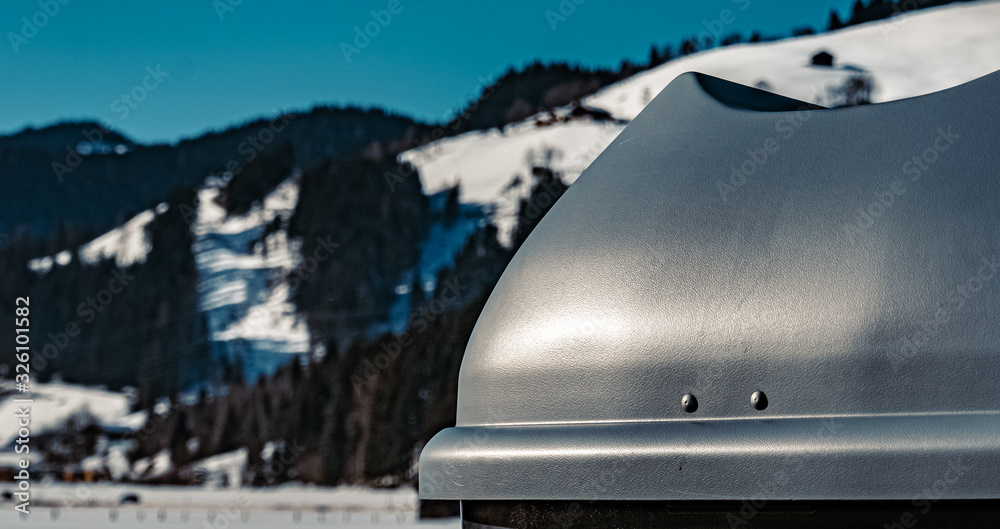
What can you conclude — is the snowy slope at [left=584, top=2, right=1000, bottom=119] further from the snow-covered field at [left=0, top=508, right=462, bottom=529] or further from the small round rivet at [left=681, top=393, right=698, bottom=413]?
the small round rivet at [left=681, top=393, right=698, bottom=413]

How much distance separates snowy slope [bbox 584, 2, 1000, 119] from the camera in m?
141

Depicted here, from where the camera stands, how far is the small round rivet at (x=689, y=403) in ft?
9.25

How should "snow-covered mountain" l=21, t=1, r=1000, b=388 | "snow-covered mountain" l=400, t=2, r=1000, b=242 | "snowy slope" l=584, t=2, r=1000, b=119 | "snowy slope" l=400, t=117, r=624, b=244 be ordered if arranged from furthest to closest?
"snowy slope" l=400, t=117, r=624, b=244, "snow-covered mountain" l=21, t=1, r=1000, b=388, "snow-covered mountain" l=400, t=2, r=1000, b=242, "snowy slope" l=584, t=2, r=1000, b=119

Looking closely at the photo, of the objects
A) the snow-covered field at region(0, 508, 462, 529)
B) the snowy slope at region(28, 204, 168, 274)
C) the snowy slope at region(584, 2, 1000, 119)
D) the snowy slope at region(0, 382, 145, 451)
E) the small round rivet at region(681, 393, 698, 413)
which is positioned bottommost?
the snowy slope at region(0, 382, 145, 451)

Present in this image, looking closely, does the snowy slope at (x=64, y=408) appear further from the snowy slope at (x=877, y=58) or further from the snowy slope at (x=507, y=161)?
the snowy slope at (x=877, y=58)

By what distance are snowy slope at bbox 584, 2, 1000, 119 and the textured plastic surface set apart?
430 feet

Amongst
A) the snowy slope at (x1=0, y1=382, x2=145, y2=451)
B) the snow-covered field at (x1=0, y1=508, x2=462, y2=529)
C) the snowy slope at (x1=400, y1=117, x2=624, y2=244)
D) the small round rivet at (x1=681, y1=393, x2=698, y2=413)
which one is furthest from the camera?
the snowy slope at (x1=400, y1=117, x2=624, y2=244)

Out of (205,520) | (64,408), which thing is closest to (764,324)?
(205,520)

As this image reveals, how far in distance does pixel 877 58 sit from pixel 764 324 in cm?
16495

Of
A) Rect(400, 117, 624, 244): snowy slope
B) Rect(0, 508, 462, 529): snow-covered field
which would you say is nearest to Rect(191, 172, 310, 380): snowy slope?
Rect(400, 117, 624, 244): snowy slope

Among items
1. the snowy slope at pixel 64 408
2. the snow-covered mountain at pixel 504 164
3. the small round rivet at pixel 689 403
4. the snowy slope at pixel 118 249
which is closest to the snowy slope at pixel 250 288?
the snow-covered mountain at pixel 504 164

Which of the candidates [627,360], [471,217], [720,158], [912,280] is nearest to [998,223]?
[912,280]

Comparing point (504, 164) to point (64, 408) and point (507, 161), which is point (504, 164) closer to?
point (507, 161)

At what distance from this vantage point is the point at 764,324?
8.94ft
